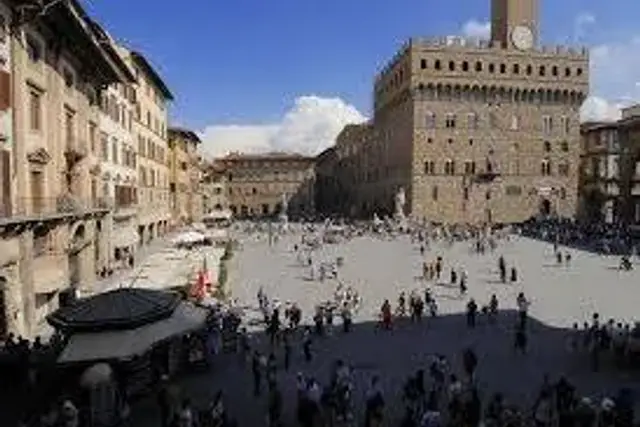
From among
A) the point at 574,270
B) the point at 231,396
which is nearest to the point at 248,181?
the point at 574,270

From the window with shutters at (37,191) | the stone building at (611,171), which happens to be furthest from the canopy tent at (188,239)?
the stone building at (611,171)

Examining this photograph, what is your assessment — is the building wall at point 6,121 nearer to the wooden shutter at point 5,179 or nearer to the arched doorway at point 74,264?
the wooden shutter at point 5,179

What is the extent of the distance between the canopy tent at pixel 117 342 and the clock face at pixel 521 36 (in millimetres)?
68720

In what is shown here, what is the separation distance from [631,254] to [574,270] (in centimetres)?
812

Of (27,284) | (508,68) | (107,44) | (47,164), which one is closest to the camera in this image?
(27,284)

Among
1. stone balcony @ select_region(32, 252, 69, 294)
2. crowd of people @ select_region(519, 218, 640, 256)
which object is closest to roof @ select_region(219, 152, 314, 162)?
crowd of people @ select_region(519, 218, 640, 256)

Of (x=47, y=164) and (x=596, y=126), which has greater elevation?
(x=596, y=126)

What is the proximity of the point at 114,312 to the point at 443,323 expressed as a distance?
12584mm

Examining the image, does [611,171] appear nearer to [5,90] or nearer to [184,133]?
[184,133]

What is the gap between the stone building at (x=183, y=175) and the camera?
241 feet

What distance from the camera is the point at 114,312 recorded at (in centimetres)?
1536

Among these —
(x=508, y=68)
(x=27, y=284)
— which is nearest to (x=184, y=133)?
(x=508, y=68)

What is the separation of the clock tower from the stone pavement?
35.6m

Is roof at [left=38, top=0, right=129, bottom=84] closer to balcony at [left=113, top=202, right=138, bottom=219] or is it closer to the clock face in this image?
balcony at [left=113, top=202, right=138, bottom=219]
